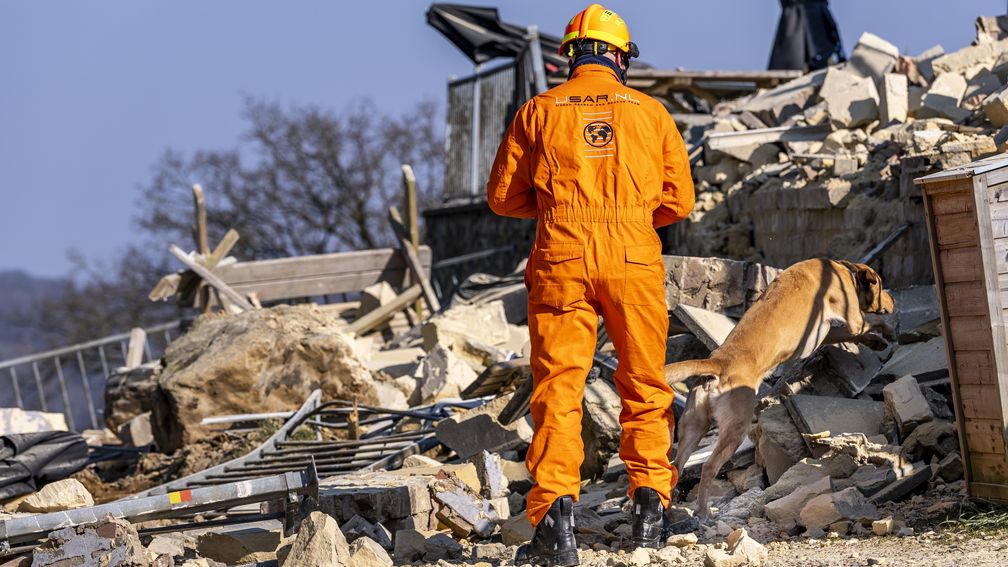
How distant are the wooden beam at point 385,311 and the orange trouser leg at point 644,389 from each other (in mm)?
9196

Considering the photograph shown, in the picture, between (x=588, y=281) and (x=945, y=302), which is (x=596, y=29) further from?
(x=945, y=302)

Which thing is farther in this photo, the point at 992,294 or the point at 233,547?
the point at 233,547

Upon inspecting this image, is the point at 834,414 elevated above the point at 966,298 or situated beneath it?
situated beneath

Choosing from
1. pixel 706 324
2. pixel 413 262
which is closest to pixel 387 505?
pixel 706 324

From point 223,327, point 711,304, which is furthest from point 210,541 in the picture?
point 223,327

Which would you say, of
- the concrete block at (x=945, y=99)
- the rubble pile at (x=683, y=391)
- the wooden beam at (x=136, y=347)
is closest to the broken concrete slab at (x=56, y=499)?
the rubble pile at (x=683, y=391)

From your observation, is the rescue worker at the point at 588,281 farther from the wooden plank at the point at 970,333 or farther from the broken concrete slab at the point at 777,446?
the wooden plank at the point at 970,333

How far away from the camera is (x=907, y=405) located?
6.37m

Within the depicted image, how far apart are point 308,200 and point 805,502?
28065 millimetres

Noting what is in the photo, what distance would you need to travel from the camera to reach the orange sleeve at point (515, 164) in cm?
555

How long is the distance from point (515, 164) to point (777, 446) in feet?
7.50

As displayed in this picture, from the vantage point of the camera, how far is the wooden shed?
540cm

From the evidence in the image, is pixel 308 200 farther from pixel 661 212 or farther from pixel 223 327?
pixel 661 212

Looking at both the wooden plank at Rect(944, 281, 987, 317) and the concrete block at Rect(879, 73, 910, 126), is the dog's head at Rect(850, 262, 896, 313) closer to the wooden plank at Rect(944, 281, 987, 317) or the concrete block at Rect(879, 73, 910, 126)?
the wooden plank at Rect(944, 281, 987, 317)
